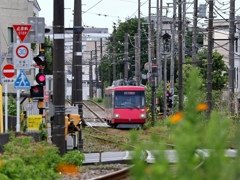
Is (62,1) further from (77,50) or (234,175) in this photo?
(234,175)

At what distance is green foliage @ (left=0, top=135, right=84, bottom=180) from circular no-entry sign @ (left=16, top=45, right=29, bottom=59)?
4.98 metres

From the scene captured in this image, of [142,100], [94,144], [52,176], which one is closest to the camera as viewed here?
[52,176]

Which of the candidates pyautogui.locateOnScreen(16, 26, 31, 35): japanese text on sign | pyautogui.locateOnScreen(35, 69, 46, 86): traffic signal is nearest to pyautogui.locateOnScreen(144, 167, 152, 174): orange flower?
pyautogui.locateOnScreen(16, 26, 31, 35): japanese text on sign

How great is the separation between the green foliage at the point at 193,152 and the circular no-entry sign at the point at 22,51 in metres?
18.8

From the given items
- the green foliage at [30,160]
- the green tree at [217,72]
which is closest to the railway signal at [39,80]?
the green foliage at [30,160]

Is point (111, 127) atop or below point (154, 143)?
below

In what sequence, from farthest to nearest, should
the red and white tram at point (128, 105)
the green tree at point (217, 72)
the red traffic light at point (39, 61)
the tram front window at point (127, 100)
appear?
the green tree at point (217, 72)
the tram front window at point (127, 100)
the red and white tram at point (128, 105)
the red traffic light at point (39, 61)

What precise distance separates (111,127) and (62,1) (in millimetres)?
27287

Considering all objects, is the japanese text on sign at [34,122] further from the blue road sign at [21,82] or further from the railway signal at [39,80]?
the blue road sign at [21,82]

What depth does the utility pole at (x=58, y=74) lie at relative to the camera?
16.6m

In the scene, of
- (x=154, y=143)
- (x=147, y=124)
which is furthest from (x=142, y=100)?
(x=154, y=143)

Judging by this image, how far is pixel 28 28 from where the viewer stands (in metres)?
22.3

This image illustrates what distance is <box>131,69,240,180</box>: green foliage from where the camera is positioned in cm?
248

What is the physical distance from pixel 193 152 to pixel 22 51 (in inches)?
751
